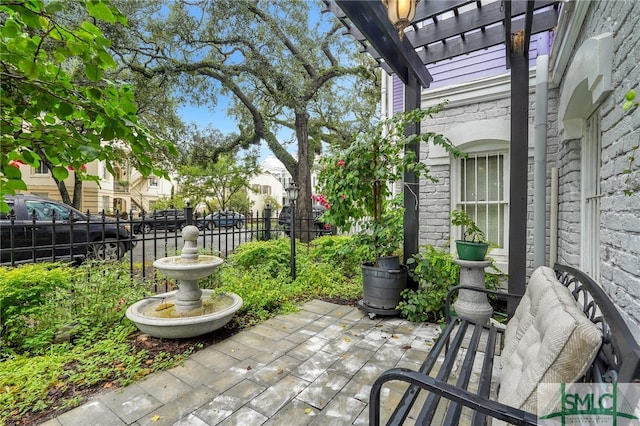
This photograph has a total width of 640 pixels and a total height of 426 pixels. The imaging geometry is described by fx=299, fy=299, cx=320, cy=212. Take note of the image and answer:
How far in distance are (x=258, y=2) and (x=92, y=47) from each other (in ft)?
28.2

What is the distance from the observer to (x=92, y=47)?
109 centimetres

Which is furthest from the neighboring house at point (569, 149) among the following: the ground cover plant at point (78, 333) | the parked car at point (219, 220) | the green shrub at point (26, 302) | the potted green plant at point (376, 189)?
the green shrub at point (26, 302)

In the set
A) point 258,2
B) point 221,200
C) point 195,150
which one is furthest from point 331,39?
point 221,200

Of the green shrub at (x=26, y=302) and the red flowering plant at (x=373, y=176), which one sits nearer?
the green shrub at (x=26, y=302)

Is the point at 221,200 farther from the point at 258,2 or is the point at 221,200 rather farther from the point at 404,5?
the point at 404,5

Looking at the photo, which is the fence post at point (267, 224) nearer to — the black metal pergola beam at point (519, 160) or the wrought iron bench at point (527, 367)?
the black metal pergola beam at point (519, 160)

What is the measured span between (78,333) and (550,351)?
368 centimetres

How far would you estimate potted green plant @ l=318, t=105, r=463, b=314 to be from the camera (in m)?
3.50

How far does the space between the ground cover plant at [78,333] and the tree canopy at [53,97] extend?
5.87 ft

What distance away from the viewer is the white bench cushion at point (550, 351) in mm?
1044

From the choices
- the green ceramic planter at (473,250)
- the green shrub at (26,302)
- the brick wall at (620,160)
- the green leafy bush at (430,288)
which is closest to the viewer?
the brick wall at (620,160)

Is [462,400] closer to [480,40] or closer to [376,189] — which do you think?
[376,189]

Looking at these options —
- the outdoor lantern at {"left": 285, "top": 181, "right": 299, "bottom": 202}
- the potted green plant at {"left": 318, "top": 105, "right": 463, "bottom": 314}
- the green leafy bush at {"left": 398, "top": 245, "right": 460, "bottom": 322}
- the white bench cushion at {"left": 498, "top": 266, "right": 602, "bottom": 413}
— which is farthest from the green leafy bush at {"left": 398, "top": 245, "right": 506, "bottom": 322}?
the outdoor lantern at {"left": 285, "top": 181, "right": 299, "bottom": 202}

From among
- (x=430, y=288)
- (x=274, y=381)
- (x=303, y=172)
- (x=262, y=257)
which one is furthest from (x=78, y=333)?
(x=303, y=172)
